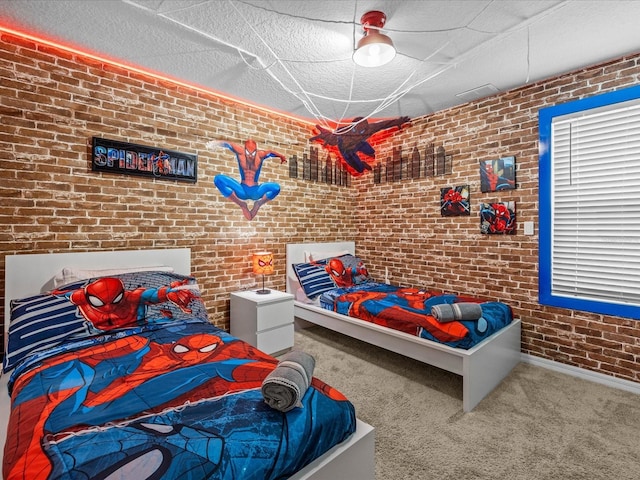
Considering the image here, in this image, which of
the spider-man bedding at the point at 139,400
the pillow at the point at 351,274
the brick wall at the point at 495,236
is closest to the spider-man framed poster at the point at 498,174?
the brick wall at the point at 495,236

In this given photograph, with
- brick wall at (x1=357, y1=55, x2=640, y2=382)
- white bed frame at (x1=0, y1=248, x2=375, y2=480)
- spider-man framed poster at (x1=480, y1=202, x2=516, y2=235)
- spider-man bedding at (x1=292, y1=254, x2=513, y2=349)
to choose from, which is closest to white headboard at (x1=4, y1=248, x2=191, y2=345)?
white bed frame at (x1=0, y1=248, x2=375, y2=480)

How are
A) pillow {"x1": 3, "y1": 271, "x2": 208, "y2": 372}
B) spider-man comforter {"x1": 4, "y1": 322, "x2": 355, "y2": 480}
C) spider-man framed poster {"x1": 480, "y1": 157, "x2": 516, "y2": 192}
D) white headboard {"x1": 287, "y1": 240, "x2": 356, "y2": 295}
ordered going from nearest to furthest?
1. spider-man comforter {"x1": 4, "y1": 322, "x2": 355, "y2": 480}
2. pillow {"x1": 3, "y1": 271, "x2": 208, "y2": 372}
3. spider-man framed poster {"x1": 480, "y1": 157, "x2": 516, "y2": 192}
4. white headboard {"x1": 287, "y1": 240, "x2": 356, "y2": 295}

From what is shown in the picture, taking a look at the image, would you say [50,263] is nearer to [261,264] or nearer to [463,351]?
[261,264]

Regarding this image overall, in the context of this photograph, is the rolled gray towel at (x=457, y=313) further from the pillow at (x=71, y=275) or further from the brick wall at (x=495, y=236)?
the pillow at (x=71, y=275)

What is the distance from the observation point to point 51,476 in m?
0.96

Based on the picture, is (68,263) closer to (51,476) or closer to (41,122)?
(41,122)

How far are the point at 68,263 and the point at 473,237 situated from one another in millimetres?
3928

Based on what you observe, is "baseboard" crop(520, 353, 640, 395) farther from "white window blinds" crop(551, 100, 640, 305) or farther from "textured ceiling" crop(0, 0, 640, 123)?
"textured ceiling" crop(0, 0, 640, 123)

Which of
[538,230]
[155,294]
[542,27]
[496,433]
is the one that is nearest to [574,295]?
[538,230]

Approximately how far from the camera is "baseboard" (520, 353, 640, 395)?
2.65 m

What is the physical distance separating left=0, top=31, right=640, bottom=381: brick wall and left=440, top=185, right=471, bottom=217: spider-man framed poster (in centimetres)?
7

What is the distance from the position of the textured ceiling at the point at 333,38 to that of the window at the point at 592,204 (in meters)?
0.48

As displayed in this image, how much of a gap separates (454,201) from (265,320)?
8.32ft

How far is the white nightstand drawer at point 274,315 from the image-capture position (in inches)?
125
